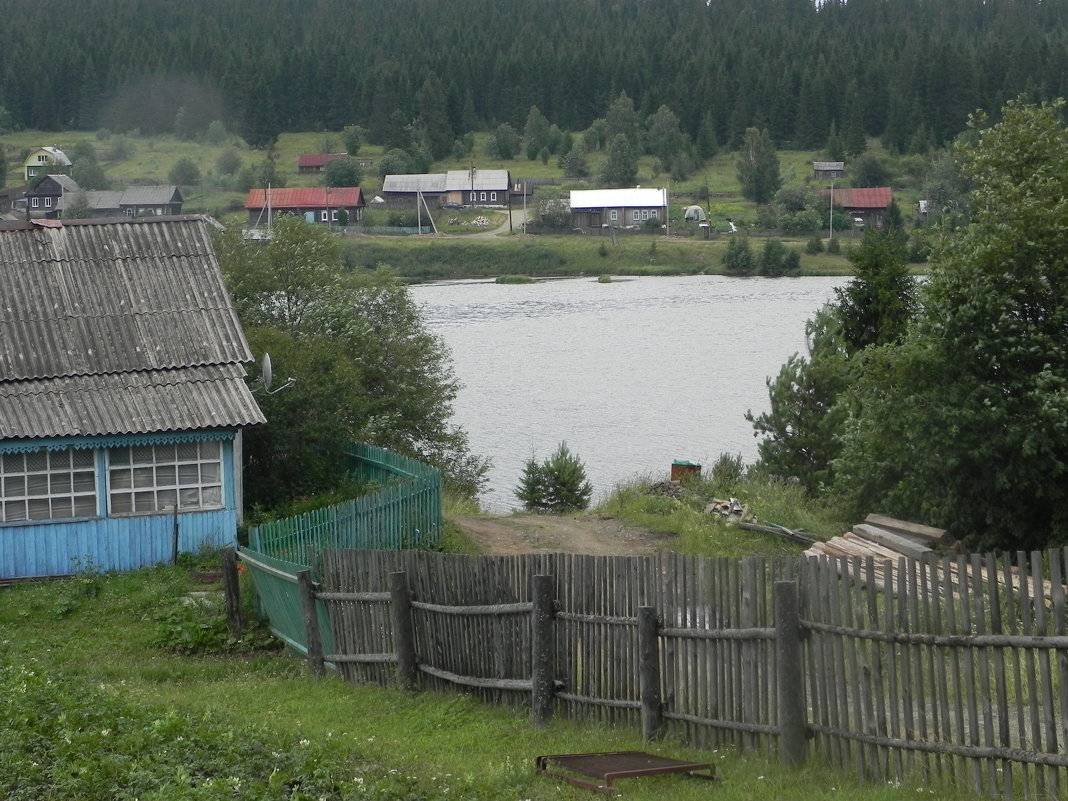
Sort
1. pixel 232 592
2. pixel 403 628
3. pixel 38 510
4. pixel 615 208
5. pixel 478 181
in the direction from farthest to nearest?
pixel 478 181 < pixel 615 208 < pixel 38 510 < pixel 232 592 < pixel 403 628

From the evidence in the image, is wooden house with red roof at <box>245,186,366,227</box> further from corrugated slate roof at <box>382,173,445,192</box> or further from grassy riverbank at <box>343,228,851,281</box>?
grassy riverbank at <box>343,228,851,281</box>

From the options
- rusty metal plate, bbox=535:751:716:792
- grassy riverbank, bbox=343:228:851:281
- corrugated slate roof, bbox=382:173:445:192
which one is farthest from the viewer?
corrugated slate roof, bbox=382:173:445:192

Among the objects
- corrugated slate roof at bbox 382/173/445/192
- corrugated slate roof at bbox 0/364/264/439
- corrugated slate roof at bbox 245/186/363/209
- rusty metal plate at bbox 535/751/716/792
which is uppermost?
corrugated slate roof at bbox 382/173/445/192

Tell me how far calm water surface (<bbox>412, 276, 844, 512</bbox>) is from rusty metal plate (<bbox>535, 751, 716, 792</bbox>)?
2601 centimetres

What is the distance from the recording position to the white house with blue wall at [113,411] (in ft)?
60.8

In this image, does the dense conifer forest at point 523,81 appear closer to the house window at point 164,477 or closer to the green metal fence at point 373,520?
the green metal fence at point 373,520

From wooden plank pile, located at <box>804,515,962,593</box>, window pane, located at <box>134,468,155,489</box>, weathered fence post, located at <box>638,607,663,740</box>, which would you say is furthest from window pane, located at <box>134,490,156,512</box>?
weathered fence post, located at <box>638,607,663,740</box>

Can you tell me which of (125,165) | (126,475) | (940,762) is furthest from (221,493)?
(125,165)

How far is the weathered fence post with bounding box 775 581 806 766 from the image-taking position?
26.6 feet

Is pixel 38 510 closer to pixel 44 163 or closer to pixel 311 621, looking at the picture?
pixel 311 621

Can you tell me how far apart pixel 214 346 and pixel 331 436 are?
9.05ft

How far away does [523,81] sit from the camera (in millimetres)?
165000

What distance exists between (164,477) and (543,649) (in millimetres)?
10919

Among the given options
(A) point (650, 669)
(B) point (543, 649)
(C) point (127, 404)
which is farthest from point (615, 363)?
(A) point (650, 669)
